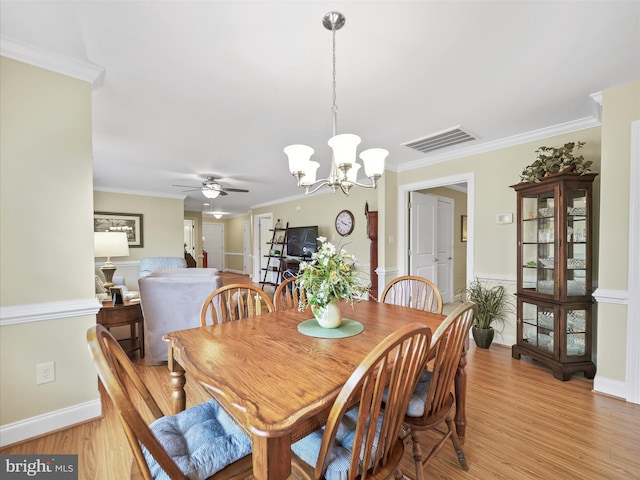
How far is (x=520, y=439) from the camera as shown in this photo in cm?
173

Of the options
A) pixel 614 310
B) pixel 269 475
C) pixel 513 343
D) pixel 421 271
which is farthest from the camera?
pixel 421 271

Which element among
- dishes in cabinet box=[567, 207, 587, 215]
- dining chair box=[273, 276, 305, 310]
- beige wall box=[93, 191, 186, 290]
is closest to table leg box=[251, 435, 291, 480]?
dining chair box=[273, 276, 305, 310]

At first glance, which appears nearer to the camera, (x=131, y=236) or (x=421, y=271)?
(x=421, y=271)

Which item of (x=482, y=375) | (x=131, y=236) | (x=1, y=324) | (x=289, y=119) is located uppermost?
(x=289, y=119)

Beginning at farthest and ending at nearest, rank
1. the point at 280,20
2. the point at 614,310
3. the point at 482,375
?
the point at 482,375, the point at 614,310, the point at 280,20

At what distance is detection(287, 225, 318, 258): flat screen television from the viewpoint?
5824 millimetres

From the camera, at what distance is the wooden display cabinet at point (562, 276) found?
248 centimetres

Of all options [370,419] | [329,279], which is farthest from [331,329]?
[370,419]

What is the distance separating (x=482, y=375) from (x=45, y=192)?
3.55 m

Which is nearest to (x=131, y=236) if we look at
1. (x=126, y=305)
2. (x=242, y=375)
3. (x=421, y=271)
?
(x=126, y=305)

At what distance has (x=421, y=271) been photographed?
4301 mm

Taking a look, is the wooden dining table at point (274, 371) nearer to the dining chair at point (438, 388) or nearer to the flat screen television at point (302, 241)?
the dining chair at point (438, 388)

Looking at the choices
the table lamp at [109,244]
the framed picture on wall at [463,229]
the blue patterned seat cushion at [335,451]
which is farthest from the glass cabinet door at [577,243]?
the table lamp at [109,244]

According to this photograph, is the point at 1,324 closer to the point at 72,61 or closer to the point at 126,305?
the point at 126,305
